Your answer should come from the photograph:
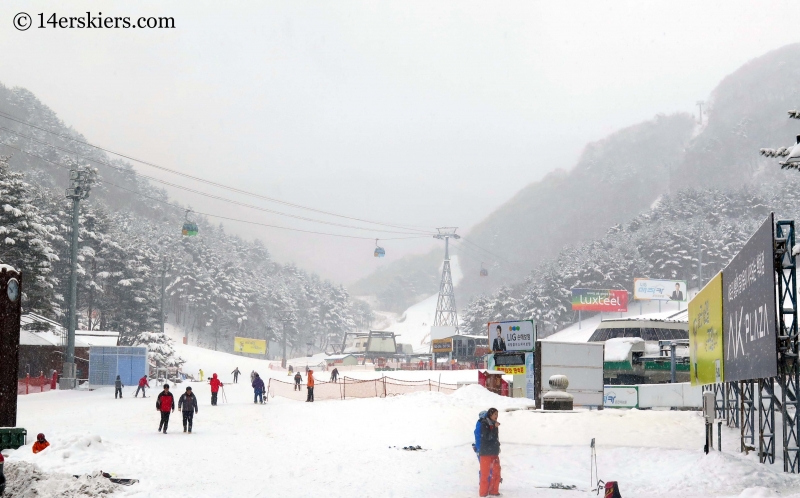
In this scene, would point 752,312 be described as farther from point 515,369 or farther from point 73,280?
point 73,280

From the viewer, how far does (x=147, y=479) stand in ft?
49.9

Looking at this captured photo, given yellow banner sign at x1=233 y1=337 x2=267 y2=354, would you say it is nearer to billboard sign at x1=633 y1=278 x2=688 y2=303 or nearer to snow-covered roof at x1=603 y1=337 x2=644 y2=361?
billboard sign at x1=633 y1=278 x2=688 y2=303

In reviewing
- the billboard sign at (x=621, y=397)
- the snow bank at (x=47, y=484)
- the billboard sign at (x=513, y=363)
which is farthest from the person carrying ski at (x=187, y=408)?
the billboard sign at (x=621, y=397)

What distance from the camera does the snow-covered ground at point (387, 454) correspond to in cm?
1482

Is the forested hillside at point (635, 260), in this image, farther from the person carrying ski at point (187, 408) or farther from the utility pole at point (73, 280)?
the person carrying ski at point (187, 408)

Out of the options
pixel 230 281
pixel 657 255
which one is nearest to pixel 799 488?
pixel 657 255

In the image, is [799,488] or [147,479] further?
[147,479]

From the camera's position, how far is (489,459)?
1391 cm

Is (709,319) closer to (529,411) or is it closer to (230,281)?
(529,411)

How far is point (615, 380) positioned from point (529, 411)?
27985mm

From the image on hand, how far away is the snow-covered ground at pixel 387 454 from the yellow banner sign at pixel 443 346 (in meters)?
53.4

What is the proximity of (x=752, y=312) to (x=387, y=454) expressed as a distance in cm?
932

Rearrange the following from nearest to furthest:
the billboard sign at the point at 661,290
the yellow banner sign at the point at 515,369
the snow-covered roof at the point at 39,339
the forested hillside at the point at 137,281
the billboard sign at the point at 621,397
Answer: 1. the billboard sign at the point at 621,397
2. the yellow banner sign at the point at 515,369
3. the forested hillside at the point at 137,281
4. the snow-covered roof at the point at 39,339
5. the billboard sign at the point at 661,290

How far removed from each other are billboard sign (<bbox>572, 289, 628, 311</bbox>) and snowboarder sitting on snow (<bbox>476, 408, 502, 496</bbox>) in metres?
96.4
